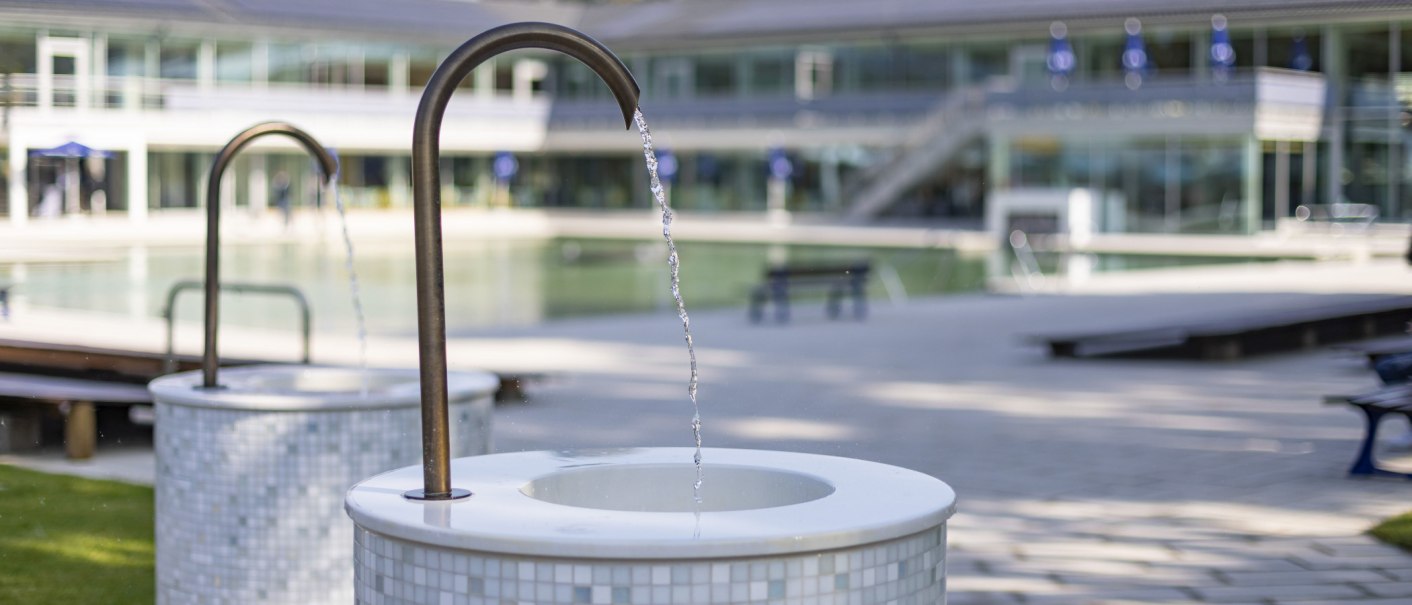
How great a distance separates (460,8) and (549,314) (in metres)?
40.3

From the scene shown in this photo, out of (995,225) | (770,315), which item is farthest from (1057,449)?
(995,225)

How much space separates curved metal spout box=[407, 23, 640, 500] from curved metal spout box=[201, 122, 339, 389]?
2453 millimetres

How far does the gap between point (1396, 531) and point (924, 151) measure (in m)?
44.0

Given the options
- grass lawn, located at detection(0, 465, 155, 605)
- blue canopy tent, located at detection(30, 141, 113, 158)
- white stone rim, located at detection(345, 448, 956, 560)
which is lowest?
grass lawn, located at detection(0, 465, 155, 605)

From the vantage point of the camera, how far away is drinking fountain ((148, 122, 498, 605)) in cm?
549

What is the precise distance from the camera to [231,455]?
18.2 feet

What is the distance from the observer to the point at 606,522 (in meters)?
3.50

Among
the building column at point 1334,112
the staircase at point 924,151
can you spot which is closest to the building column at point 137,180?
the staircase at point 924,151

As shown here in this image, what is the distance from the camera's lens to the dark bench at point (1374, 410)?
8.90 metres

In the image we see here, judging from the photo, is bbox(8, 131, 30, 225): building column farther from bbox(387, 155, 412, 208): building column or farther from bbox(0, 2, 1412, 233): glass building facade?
bbox(387, 155, 412, 208): building column

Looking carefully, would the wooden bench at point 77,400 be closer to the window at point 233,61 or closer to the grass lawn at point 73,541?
the grass lawn at point 73,541

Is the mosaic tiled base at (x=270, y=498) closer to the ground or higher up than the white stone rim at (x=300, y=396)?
closer to the ground

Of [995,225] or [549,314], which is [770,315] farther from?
[995,225]

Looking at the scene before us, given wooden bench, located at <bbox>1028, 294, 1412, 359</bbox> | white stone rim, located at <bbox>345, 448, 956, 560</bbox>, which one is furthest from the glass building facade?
Result: white stone rim, located at <bbox>345, 448, 956, 560</bbox>
